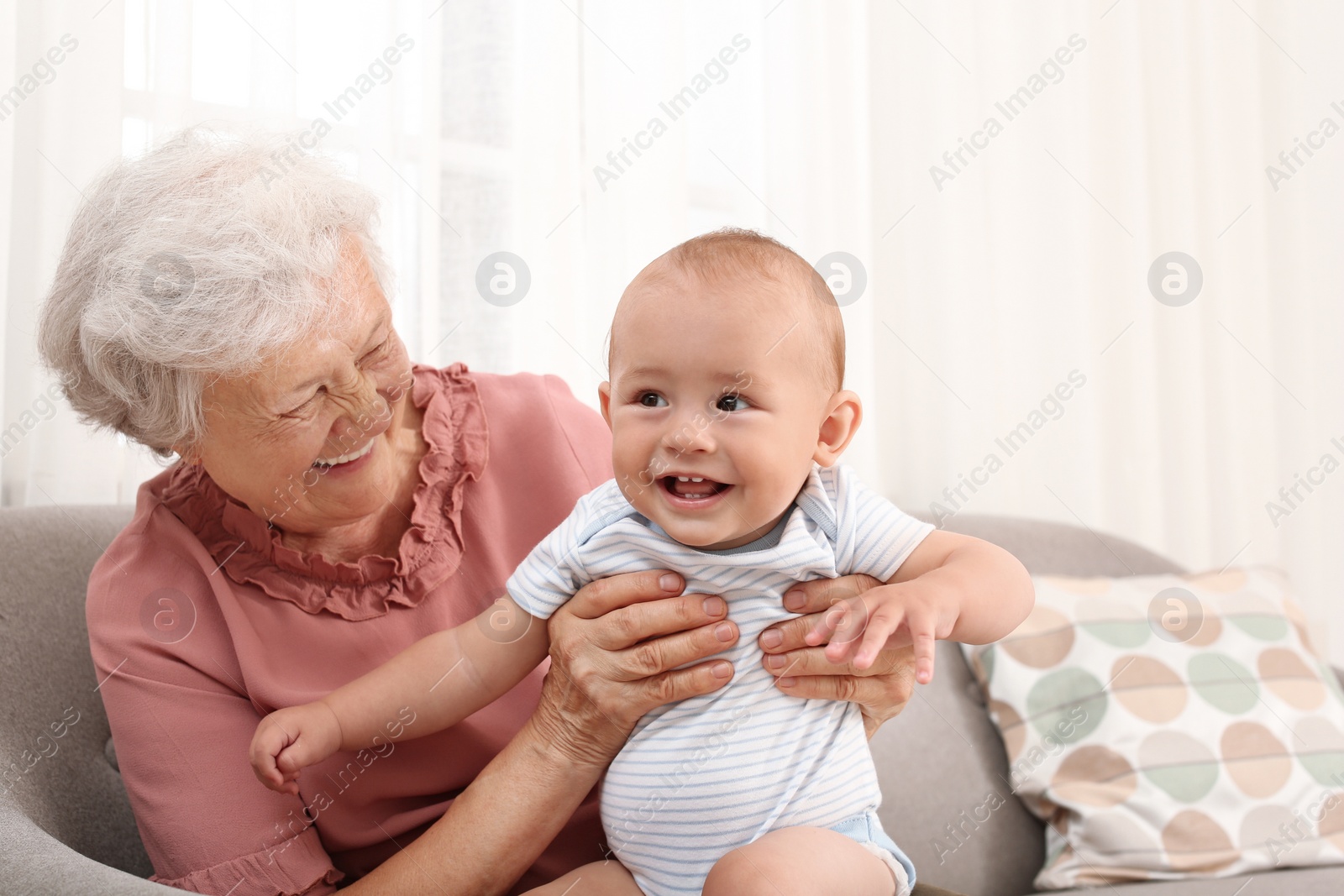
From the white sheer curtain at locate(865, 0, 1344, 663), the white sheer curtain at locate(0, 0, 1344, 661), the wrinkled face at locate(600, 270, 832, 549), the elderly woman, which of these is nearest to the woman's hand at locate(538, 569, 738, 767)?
the elderly woman

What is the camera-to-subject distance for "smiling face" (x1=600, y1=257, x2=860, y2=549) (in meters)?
1.06

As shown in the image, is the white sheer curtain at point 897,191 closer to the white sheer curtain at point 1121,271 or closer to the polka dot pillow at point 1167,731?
the white sheer curtain at point 1121,271

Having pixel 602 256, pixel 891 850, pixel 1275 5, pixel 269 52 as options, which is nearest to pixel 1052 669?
pixel 891 850

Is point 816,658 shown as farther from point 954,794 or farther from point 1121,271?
point 1121,271

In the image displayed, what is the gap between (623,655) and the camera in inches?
46.9

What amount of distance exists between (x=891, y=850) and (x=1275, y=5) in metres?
3.44

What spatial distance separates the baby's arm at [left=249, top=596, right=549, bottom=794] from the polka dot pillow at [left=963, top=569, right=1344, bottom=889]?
125 centimetres

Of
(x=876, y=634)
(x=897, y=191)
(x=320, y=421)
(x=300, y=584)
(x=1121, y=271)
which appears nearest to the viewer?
(x=876, y=634)

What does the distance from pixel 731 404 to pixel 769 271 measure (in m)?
0.16

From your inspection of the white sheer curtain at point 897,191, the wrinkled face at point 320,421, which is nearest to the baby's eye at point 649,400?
the wrinkled face at point 320,421

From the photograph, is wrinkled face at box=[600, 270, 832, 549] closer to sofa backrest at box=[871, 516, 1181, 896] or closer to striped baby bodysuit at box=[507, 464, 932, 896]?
striped baby bodysuit at box=[507, 464, 932, 896]

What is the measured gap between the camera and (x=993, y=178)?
3035 mm

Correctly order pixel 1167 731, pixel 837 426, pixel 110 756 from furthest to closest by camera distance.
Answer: pixel 1167 731, pixel 110 756, pixel 837 426

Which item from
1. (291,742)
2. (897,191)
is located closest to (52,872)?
(291,742)
